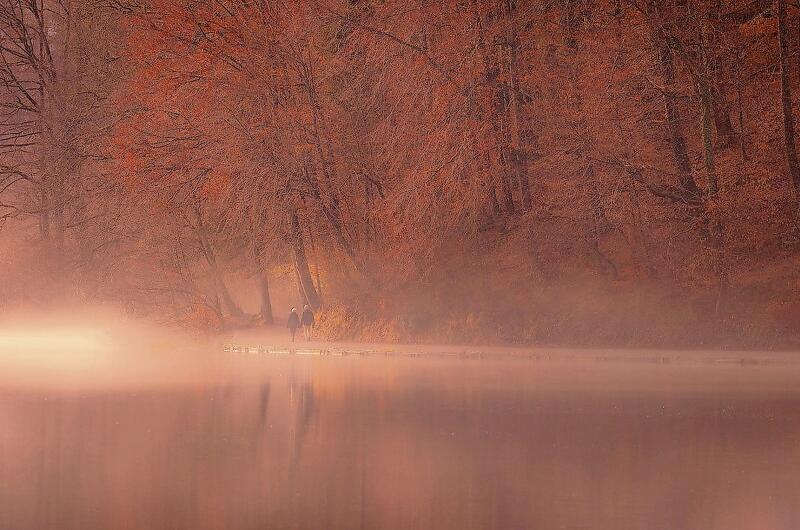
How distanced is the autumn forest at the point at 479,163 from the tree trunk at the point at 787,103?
0.07 metres

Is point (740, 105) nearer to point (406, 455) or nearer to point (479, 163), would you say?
point (479, 163)

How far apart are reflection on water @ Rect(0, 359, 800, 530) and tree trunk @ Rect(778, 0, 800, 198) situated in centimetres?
1109

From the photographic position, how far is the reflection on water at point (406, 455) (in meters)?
11.6

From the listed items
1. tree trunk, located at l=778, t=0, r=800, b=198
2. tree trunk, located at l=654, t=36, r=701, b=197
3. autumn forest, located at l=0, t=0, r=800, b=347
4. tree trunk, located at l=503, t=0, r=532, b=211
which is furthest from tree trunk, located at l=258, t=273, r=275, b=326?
tree trunk, located at l=778, t=0, r=800, b=198

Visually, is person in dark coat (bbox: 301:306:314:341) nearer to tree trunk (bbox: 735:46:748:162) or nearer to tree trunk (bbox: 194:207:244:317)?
tree trunk (bbox: 194:207:244:317)

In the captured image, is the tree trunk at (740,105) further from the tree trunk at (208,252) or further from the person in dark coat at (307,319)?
the tree trunk at (208,252)

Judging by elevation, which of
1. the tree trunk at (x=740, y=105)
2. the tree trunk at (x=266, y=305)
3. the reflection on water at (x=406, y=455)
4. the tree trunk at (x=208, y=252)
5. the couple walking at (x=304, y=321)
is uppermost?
the tree trunk at (x=740, y=105)

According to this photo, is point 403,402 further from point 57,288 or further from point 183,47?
point 57,288

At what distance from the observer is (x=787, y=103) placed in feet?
117

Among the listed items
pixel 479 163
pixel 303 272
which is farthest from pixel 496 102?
pixel 303 272

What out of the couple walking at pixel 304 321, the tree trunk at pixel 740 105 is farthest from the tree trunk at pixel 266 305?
the tree trunk at pixel 740 105

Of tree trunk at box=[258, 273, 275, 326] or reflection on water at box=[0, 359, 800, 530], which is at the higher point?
tree trunk at box=[258, 273, 275, 326]

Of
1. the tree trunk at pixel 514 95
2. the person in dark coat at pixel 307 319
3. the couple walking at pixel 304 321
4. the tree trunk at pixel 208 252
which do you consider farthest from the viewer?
the tree trunk at pixel 208 252

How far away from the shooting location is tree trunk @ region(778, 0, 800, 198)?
35250 millimetres
